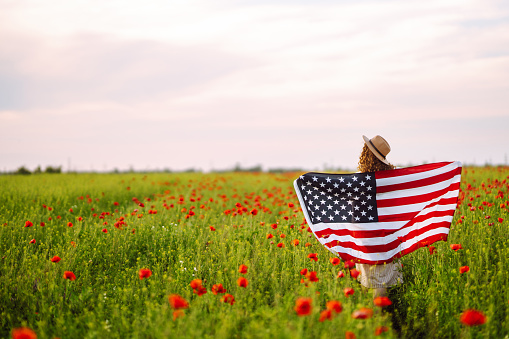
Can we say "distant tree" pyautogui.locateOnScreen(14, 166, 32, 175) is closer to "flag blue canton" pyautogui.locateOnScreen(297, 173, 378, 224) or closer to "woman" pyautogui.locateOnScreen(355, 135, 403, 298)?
"flag blue canton" pyautogui.locateOnScreen(297, 173, 378, 224)

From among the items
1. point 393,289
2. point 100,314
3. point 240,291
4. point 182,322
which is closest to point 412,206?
point 393,289

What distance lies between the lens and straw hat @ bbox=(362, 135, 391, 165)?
14.3 feet

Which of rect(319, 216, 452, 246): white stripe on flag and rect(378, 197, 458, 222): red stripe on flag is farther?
rect(378, 197, 458, 222): red stripe on flag

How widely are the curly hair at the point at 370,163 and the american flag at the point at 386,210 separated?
110mm

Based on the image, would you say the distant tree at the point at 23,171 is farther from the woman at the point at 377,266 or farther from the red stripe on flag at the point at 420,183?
the red stripe on flag at the point at 420,183

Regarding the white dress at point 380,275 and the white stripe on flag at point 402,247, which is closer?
the white dress at point 380,275

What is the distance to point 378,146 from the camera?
442 centimetres

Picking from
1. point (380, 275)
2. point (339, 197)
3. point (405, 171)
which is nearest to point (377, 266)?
point (380, 275)

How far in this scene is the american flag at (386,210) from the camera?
438 cm

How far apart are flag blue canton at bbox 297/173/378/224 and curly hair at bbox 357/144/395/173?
0.42ft

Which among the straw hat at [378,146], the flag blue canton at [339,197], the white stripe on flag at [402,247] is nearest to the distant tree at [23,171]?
the flag blue canton at [339,197]

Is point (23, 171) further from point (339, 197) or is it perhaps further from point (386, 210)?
point (386, 210)

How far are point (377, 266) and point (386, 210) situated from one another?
0.72 meters

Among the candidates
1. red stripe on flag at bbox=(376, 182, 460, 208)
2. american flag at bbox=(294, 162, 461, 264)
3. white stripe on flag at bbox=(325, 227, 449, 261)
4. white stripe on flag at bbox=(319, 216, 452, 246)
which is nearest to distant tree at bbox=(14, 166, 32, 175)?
american flag at bbox=(294, 162, 461, 264)
